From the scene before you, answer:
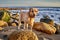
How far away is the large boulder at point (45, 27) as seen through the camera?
42.3 inches

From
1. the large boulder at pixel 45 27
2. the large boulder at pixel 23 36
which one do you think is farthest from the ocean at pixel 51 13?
the large boulder at pixel 23 36

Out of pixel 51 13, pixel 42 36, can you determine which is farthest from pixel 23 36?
pixel 51 13


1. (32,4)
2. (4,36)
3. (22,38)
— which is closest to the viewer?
(22,38)

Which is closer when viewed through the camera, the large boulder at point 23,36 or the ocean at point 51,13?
the large boulder at point 23,36

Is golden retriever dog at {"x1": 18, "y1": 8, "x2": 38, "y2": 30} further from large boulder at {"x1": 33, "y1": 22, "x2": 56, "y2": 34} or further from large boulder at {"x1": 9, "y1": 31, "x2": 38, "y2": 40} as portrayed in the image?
large boulder at {"x1": 9, "y1": 31, "x2": 38, "y2": 40}

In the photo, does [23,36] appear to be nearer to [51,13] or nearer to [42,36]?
[42,36]

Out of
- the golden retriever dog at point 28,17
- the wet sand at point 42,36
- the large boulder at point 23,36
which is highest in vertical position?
the golden retriever dog at point 28,17

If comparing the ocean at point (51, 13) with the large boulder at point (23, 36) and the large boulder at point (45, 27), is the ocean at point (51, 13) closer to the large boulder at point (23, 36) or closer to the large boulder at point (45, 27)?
the large boulder at point (45, 27)

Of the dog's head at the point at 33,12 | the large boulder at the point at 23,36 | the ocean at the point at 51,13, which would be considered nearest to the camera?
the large boulder at the point at 23,36

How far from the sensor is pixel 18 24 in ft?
3.79

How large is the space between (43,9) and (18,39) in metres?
0.36

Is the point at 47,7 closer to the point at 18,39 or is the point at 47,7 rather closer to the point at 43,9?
the point at 43,9

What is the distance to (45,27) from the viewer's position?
3.52 feet

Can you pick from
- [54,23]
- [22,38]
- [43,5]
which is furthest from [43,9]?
[22,38]
